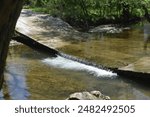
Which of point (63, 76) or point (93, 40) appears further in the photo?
point (93, 40)

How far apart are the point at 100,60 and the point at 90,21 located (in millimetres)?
8875

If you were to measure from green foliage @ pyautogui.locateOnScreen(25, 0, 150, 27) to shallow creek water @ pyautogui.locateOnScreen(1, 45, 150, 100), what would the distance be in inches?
289

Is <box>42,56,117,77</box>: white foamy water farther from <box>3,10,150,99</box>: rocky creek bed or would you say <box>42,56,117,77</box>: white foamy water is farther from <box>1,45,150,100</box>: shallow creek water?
<box>3,10,150,99</box>: rocky creek bed

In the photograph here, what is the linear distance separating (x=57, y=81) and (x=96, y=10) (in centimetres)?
1190

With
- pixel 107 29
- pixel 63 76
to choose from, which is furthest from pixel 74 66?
pixel 107 29

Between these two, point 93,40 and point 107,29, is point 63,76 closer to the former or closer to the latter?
point 93,40

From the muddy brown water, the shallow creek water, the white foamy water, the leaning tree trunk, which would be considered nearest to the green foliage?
the muddy brown water

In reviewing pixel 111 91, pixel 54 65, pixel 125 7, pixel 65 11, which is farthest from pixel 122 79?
pixel 125 7

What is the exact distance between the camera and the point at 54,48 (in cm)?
1417

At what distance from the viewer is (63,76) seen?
10.9 metres

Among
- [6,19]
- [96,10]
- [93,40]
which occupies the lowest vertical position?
[93,40]

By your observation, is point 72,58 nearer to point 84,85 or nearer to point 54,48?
point 54,48

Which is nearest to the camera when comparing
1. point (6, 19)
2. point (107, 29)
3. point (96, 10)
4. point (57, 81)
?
point (6, 19)

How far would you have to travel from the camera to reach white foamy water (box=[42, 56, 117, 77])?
1118cm
